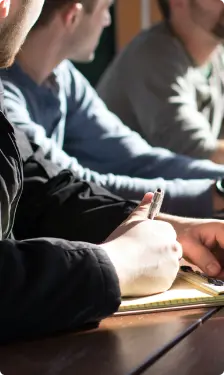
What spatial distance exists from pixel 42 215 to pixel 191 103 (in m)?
1.00

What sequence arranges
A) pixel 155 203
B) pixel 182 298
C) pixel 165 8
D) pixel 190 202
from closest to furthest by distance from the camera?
pixel 182 298, pixel 155 203, pixel 190 202, pixel 165 8

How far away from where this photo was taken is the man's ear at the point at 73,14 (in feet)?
5.40

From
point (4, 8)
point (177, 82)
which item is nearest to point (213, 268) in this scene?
point (4, 8)

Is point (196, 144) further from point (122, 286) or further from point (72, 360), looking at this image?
point (72, 360)

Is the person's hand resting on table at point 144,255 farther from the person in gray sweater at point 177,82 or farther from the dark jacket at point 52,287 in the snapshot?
the person in gray sweater at point 177,82

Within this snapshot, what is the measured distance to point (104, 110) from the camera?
1732 mm

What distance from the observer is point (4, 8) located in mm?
858

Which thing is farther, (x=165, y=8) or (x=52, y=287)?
(x=165, y=8)

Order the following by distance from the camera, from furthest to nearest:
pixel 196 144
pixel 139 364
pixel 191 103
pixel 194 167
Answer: pixel 191 103 → pixel 196 144 → pixel 194 167 → pixel 139 364

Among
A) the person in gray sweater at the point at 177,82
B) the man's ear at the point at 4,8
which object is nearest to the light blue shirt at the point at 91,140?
the person in gray sweater at the point at 177,82

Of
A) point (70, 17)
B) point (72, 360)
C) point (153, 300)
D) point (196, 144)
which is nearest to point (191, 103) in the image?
point (196, 144)

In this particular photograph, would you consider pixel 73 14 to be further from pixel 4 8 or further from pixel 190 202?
pixel 4 8

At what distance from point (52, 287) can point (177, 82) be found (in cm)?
141

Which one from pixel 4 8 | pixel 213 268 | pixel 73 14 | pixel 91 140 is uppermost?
pixel 4 8
